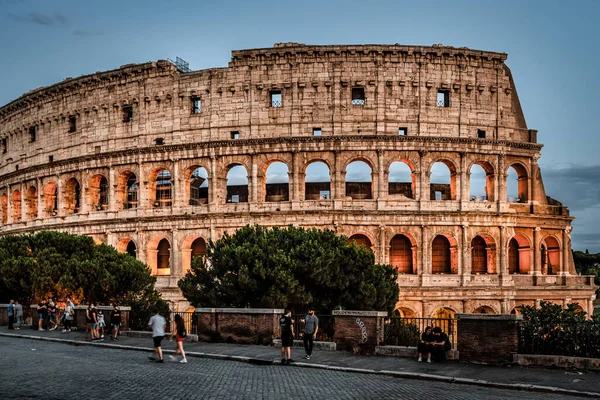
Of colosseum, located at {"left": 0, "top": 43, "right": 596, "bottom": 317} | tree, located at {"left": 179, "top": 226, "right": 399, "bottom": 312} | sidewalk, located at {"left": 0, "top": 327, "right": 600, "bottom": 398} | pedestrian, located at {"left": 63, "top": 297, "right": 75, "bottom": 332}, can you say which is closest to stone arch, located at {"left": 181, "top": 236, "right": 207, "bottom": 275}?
colosseum, located at {"left": 0, "top": 43, "right": 596, "bottom": 317}

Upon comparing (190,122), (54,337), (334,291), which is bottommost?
(54,337)

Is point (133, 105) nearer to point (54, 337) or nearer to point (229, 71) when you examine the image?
point (229, 71)

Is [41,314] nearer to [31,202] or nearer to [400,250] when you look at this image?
[400,250]

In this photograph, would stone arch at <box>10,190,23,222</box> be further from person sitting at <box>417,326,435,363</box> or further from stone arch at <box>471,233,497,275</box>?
person sitting at <box>417,326,435,363</box>

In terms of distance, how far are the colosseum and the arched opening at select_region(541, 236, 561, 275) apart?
9cm

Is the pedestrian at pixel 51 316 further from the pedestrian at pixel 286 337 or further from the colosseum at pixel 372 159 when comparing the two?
the pedestrian at pixel 286 337

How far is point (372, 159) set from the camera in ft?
118

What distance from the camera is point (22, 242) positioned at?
3284 cm

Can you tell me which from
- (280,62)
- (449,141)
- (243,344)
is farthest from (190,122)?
(243,344)

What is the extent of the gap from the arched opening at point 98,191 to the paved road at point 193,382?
24.5 metres

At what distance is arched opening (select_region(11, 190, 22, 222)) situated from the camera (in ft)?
153

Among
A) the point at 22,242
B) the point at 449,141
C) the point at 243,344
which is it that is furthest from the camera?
the point at 449,141

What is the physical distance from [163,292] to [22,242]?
27.7 ft

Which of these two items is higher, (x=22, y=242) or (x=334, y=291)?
(x=22, y=242)
